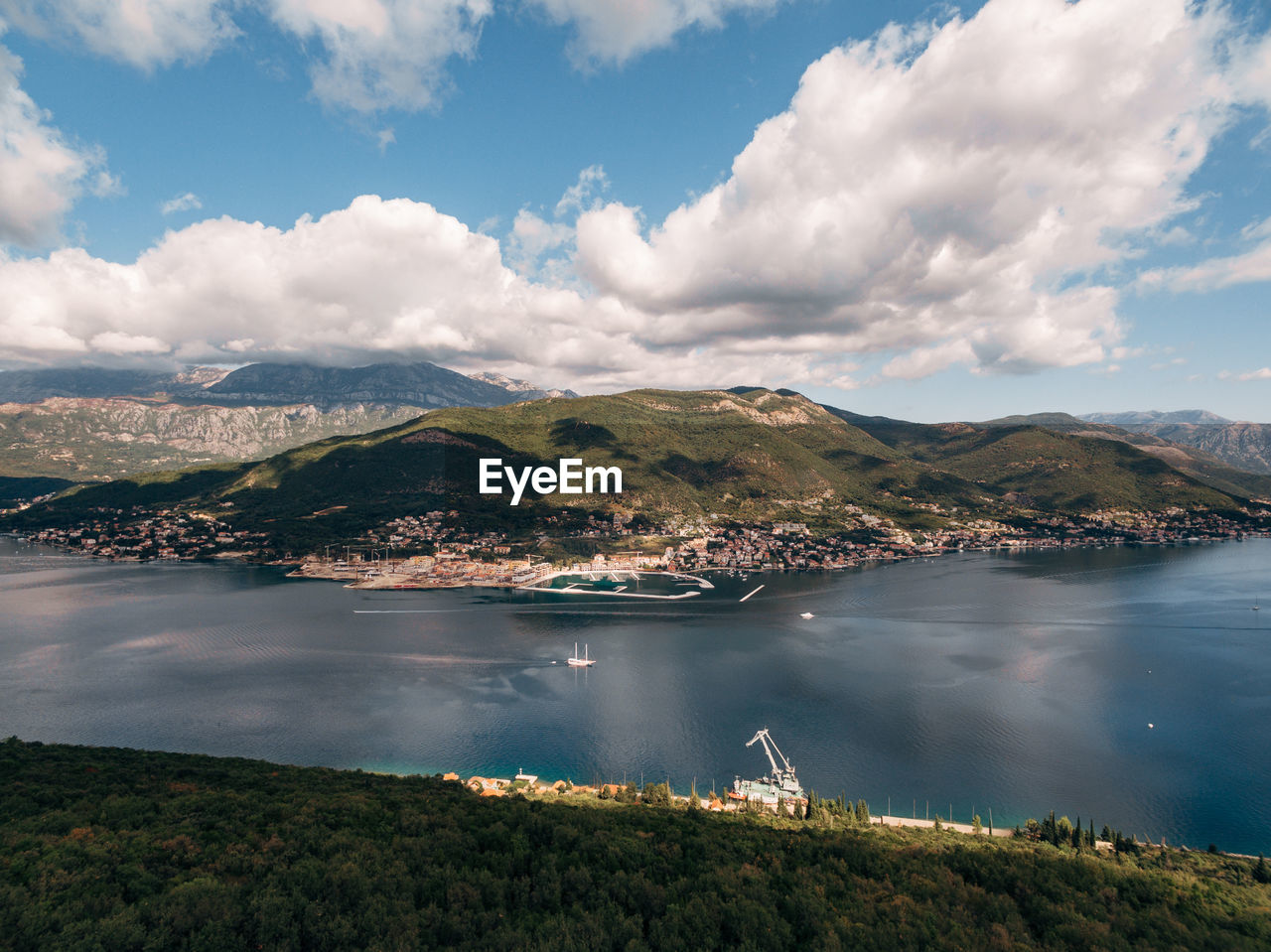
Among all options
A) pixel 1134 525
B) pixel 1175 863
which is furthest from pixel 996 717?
pixel 1134 525

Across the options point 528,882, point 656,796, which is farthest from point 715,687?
point 528,882

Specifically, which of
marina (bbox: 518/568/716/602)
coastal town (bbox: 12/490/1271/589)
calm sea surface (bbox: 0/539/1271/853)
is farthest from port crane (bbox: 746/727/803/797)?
coastal town (bbox: 12/490/1271/589)

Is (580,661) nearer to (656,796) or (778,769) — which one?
(778,769)

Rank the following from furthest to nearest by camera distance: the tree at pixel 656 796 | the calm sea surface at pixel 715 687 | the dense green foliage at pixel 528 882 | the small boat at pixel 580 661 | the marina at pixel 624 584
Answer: the marina at pixel 624 584, the small boat at pixel 580 661, the calm sea surface at pixel 715 687, the tree at pixel 656 796, the dense green foliage at pixel 528 882

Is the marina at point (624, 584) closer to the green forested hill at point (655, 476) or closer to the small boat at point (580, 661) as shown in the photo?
the small boat at point (580, 661)

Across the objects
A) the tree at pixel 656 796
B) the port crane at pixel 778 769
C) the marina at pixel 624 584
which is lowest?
the port crane at pixel 778 769

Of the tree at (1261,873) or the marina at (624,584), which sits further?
the marina at (624,584)

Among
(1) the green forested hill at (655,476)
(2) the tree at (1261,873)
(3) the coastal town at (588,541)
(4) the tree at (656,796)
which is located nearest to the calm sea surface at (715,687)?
Result: (4) the tree at (656,796)

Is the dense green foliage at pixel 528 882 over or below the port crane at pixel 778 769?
over

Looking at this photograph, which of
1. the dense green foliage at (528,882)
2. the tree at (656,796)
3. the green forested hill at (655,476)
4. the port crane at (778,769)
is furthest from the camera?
the green forested hill at (655,476)
